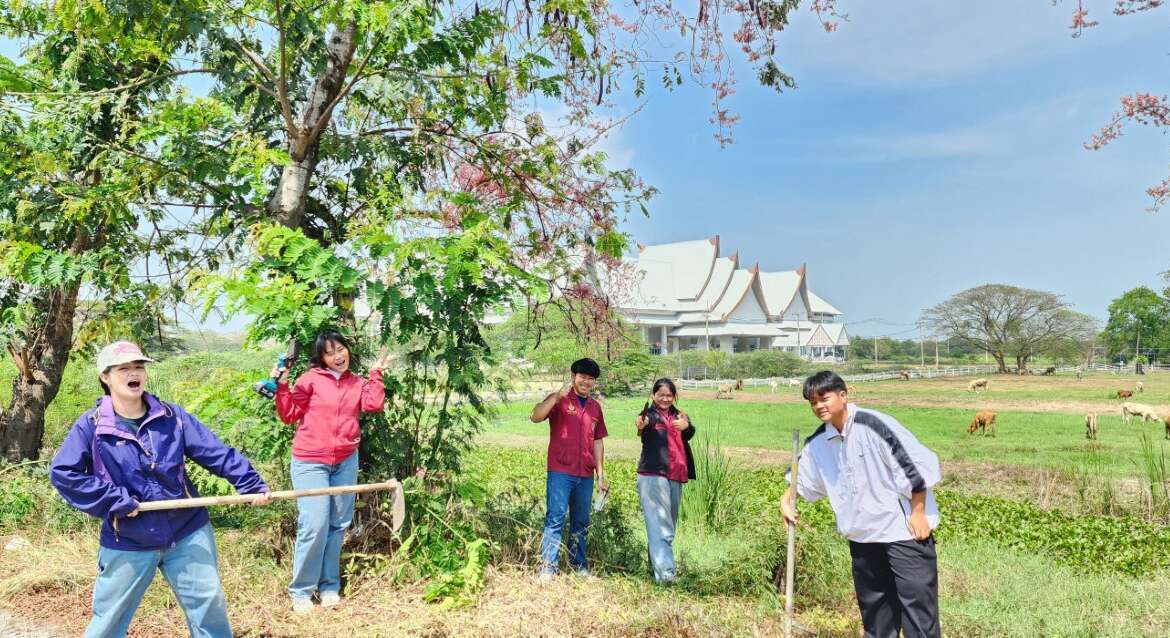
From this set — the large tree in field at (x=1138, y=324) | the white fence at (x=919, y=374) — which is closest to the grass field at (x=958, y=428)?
the white fence at (x=919, y=374)

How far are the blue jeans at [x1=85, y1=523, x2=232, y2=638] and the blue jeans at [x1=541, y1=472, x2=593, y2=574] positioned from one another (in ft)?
7.28

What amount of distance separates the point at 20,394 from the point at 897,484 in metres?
8.81

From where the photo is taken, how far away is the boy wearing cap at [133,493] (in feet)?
9.87

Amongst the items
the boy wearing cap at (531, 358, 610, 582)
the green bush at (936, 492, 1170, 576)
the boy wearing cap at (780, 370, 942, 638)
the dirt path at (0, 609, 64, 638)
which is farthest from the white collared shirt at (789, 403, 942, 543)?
the dirt path at (0, 609, 64, 638)

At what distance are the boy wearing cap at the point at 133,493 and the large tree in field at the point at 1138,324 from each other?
61.3 m

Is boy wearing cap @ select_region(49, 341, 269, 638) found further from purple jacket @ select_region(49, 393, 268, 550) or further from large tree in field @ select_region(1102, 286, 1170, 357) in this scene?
large tree in field @ select_region(1102, 286, 1170, 357)

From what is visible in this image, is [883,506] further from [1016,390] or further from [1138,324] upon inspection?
[1138,324]

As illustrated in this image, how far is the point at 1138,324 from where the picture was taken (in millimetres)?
53156

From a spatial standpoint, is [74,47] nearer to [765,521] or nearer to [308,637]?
[308,637]

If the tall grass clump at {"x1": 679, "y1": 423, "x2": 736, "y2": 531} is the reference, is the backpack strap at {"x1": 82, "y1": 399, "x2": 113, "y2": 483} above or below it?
above

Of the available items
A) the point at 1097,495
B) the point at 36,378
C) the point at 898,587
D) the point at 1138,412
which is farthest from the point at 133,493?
the point at 1138,412

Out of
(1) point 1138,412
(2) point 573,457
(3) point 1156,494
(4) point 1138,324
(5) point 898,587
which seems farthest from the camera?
(4) point 1138,324

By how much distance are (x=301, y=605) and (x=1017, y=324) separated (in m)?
54.4

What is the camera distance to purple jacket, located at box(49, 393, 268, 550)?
2982mm
